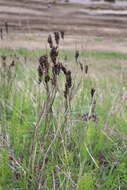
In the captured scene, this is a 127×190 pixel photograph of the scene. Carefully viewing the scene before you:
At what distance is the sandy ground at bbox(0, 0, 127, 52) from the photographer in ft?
41.4

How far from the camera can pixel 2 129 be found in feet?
10.4

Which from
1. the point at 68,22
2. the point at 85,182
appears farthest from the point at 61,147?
the point at 68,22

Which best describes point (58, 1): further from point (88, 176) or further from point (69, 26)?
point (88, 176)

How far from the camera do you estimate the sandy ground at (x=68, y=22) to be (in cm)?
1262

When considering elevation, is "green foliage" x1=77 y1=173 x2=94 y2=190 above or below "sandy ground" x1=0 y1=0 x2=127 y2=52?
above

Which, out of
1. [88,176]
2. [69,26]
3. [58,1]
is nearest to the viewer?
[88,176]

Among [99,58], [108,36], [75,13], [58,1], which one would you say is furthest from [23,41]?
[58,1]

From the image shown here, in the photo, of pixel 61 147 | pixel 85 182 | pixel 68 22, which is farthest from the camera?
pixel 68 22

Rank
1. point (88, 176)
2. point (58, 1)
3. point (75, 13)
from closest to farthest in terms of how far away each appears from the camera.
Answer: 1. point (88, 176)
2. point (75, 13)
3. point (58, 1)

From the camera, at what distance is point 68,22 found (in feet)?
55.3

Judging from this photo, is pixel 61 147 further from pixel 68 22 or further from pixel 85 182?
pixel 68 22

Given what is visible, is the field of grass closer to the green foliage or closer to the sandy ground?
the green foliage

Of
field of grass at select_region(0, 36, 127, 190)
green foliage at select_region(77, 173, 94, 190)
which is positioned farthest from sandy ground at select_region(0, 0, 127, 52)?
green foliage at select_region(77, 173, 94, 190)

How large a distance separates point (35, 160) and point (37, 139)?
132mm
